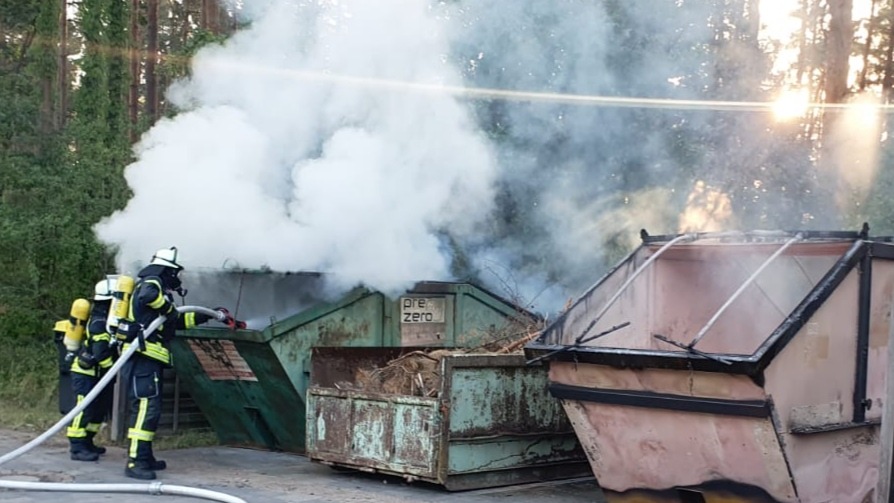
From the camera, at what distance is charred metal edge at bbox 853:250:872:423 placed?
6.55 metres

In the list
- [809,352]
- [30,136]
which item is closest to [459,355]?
[809,352]

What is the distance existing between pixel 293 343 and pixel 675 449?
359 cm

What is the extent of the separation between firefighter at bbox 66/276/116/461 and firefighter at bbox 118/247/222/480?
0.74 meters

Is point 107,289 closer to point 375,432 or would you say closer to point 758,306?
point 375,432

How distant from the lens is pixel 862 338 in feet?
21.5

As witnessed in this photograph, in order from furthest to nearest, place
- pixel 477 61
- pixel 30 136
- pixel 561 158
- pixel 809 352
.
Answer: pixel 30 136, pixel 561 158, pixel 477 61, pixel 809 352

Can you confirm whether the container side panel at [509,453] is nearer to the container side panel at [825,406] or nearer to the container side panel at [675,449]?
the container side panel at [675,449]

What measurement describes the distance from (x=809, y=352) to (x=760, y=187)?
7073mm

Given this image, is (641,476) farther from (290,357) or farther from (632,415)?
(290,357)

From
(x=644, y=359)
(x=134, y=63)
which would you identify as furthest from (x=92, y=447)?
(x=134, y=63)

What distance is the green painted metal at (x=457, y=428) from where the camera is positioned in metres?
7.73

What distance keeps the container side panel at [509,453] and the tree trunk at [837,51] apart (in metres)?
7.69

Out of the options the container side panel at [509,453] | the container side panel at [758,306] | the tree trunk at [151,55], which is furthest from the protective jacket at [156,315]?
the tree trunk at [151,55]

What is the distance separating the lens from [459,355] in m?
7.96
